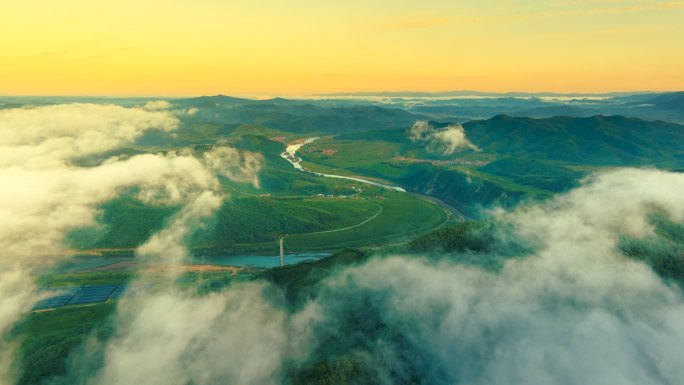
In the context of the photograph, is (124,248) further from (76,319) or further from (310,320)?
(310,320)

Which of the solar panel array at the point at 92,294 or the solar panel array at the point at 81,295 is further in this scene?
the solar panel array at the point at 92,294

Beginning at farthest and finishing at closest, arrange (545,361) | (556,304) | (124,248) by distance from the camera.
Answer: (124,248)
(556,304)
(545,361)

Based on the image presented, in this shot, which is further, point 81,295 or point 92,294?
point 92,294

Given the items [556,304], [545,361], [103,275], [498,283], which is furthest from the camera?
[103,275]

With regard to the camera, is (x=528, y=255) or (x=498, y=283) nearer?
(x=498, y=283)

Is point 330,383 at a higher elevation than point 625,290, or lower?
lower

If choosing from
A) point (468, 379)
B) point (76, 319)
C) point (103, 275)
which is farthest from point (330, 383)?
point (103, 275)

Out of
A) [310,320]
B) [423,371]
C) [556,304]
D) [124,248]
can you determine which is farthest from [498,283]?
[124,248]

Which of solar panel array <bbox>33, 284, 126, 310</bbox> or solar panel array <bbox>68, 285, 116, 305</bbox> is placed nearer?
solar panel array <bbox>33, 284, 126, 310</bbox>
